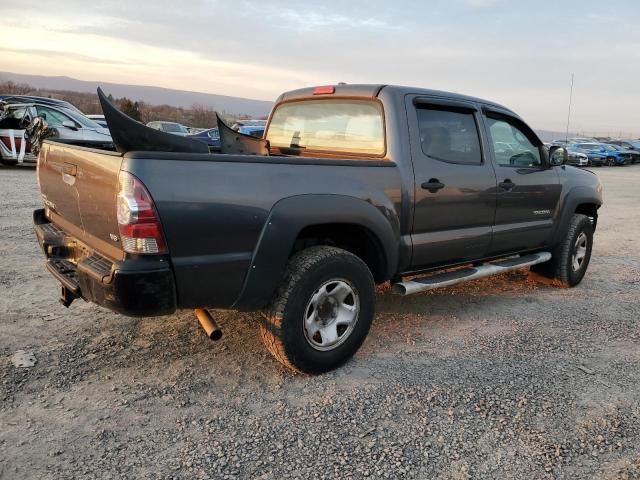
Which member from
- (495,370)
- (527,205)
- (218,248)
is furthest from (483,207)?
(218,248)

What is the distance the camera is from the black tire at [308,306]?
319 centimetres

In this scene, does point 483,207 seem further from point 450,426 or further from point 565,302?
point 450,426

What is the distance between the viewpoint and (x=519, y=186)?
471 centimetres

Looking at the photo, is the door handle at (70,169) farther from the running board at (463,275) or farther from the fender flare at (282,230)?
the running board at (463,275)

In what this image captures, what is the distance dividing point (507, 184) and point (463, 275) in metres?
0.93

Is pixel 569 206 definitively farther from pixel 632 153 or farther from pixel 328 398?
pixel 632 153

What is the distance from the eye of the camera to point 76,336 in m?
3.84

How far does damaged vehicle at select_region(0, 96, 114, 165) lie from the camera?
13.0 m

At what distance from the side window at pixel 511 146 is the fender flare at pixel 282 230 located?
6.05ft

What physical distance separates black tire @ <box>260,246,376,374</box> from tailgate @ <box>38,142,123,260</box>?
38.5 inches

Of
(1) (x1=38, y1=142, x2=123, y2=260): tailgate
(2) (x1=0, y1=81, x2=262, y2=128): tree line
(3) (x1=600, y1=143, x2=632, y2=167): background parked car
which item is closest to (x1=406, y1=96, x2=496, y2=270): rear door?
(1) (x1=38, y1=142, x2=123, y2=260): tailgate

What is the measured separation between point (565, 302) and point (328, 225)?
298 centimetres

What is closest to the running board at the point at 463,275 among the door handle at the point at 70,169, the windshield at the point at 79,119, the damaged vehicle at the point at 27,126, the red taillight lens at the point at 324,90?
the red taillight lens at the point at 324,90

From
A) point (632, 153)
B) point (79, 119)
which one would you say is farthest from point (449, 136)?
point (632, 153)
